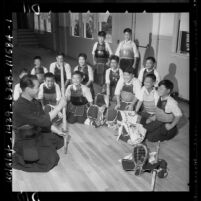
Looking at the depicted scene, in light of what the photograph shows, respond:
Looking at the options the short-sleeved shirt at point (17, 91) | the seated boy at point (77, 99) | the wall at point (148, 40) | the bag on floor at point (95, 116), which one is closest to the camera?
the short-sleeved shirt at point (17, 91)

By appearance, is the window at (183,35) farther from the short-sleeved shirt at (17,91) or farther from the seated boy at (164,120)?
the short-sleeved shirt at (17,91)

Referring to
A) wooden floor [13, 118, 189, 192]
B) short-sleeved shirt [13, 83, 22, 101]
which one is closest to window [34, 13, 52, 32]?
short-sleeved shirt [13, 83, 22, 101]

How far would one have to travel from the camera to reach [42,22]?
Answer: 1765 millimetres

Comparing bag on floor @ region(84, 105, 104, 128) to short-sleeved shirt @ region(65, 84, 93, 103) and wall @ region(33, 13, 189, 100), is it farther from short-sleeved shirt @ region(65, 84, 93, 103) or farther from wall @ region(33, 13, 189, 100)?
wall @ region(33, 13, 189, 100)

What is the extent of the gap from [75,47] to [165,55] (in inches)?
34.7

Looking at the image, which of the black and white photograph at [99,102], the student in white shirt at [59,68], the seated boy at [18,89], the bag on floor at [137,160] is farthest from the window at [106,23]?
the bag on floor at [137,160]

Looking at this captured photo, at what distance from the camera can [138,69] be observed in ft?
7.05

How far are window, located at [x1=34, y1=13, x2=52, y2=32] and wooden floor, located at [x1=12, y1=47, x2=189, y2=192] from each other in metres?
0.15

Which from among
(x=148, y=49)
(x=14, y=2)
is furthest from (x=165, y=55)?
(x=14, y=2)

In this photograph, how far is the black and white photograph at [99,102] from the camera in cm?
171

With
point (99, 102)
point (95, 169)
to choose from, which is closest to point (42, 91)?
point (99, 102)

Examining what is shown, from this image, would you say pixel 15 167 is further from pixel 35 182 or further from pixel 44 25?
pixel 44 25

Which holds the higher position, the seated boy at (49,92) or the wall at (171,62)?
the wall at (171,62)

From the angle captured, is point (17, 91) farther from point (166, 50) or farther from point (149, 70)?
point (166, 50)
